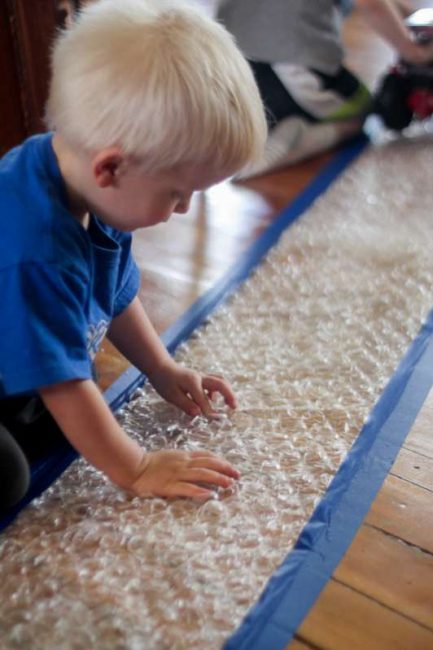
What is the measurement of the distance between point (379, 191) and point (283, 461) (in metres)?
0.78

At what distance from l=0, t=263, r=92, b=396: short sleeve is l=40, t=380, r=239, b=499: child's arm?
36mm

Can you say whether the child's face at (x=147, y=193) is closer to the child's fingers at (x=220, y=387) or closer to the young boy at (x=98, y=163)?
the young boy at (x=98, y=163)

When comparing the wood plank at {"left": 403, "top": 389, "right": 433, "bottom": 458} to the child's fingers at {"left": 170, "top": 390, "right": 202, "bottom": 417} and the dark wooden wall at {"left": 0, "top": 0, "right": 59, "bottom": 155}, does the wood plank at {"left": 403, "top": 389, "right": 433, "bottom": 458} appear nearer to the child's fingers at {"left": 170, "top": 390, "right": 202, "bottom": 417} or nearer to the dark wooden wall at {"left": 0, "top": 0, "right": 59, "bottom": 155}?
the child's fingers at {"left": 170, "top": 390, "right": 202, "bottom": 417}

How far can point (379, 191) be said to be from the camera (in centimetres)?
145

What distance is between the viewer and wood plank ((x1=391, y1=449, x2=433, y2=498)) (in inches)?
33.4

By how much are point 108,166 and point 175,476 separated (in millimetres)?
348

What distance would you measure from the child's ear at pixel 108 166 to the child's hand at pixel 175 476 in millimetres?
306

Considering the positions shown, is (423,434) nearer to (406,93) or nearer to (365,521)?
(365,521)

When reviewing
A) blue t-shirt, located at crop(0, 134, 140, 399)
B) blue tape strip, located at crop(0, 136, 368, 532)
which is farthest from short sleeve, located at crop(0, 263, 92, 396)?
blue tape strip, located at crop(0, 136, 368, 532)

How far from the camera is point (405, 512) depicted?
0.81 meters

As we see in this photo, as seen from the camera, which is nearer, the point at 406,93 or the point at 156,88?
the point at 156,88

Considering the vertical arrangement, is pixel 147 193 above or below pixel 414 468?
above

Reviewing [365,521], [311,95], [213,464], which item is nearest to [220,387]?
[213,464]

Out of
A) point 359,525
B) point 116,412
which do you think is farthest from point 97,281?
point 359,525
